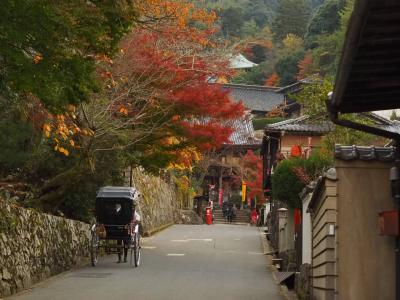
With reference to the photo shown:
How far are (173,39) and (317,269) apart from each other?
1005cm

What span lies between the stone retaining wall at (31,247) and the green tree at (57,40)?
5.38 m

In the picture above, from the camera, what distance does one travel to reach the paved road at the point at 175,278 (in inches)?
569

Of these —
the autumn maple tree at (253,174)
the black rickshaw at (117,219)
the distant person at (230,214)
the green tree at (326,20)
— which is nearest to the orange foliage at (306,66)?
the green tree at (326,20)

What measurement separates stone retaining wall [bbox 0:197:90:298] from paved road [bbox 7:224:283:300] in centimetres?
37

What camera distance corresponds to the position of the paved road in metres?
14.4

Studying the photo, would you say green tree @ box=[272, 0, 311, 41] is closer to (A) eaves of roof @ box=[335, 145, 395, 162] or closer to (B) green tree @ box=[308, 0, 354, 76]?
(B) green tree @ box=[308, 0, 354, 76]

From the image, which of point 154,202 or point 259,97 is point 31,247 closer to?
point 154,202

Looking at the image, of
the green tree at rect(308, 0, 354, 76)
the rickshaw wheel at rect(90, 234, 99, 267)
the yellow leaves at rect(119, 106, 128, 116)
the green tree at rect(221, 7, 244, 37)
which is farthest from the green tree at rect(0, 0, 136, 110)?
the green tree at rect(221, 7, 244, 37)

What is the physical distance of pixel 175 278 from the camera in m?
17.8

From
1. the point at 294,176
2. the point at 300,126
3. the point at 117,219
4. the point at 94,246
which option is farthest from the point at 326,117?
the point at 94,246

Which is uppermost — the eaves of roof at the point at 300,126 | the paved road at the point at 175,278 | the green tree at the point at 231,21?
the green tree at the point at 231,21

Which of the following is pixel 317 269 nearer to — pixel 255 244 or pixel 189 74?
pixel 189 74

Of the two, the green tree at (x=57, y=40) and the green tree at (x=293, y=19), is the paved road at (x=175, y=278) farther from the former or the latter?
the green tree at (x=293, y=19)

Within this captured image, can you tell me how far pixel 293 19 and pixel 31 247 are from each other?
204 feet
